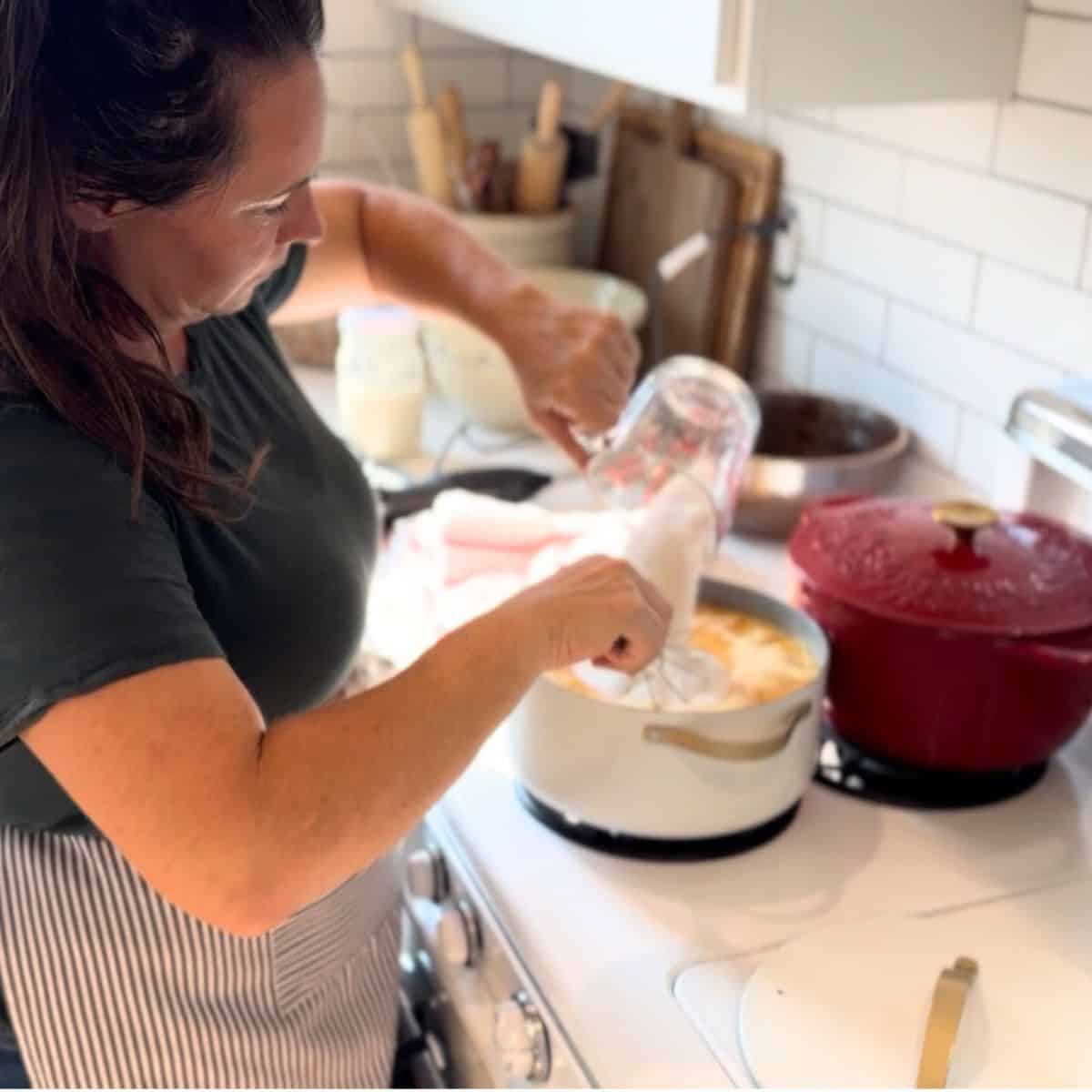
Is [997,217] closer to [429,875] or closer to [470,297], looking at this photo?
[470,297]

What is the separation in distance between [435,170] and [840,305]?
0.64m

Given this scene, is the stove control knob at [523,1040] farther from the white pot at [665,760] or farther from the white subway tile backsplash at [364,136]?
the white subway tile backsplash at [364,136]

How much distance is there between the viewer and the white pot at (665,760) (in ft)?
3.13

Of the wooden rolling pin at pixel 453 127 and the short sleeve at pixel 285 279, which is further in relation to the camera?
the wooden rolling pin at pixel 453 127

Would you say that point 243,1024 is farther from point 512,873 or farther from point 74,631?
point 74,631

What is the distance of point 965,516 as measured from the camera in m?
1.07

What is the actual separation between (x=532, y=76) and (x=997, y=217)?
0.97 meters

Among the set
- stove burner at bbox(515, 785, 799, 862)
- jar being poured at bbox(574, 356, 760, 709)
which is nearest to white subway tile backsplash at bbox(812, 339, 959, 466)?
jar being poured at bbox(574, 356, 760, 709)

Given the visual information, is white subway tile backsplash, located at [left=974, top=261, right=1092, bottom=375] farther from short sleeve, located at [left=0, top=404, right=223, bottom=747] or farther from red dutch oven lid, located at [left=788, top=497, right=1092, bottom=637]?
short sleeve, located at [left=0, top=404, right=223, bottom=747]

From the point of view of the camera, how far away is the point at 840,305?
1.59 m

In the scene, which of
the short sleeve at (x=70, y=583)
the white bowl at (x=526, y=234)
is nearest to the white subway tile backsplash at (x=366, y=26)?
the white bowl at (x=526, y=234)

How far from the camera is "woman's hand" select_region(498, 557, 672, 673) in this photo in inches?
32.9

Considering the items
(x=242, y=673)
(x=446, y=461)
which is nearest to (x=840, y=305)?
(x=446, y=461)

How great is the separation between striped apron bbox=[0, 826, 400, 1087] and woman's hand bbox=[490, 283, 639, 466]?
42 centimetres
